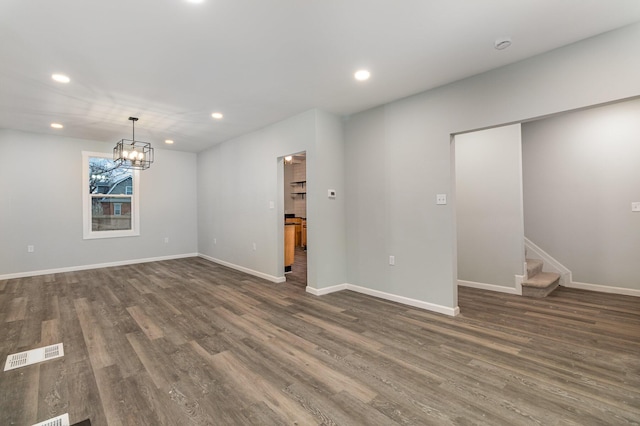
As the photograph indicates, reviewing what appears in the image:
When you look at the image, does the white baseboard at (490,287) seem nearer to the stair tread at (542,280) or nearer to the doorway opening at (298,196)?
the stair tread at (542,280)

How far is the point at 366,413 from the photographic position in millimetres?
1742

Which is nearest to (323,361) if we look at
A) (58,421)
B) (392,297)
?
(58,421)

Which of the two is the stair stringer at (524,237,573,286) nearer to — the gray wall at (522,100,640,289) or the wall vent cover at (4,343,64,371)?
the gray wall at (522,100,640,289)

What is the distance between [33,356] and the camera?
2.46m

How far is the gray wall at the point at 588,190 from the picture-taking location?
4.03m

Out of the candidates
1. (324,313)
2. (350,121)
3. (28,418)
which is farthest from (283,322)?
(350,121)

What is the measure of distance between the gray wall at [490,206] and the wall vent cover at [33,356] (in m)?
4.84

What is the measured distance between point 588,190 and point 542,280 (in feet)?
4.94

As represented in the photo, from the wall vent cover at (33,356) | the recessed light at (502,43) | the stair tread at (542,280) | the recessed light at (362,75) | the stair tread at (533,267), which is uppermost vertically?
the recessed light at (362,75)

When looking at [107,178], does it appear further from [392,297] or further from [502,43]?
[502,43]

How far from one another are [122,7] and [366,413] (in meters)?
3.06

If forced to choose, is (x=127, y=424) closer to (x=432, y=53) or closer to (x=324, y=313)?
(x=324, y=313)

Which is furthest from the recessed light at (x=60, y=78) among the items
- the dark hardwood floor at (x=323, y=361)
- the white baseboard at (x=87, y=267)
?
the white baseboard at (x=87, y=267)

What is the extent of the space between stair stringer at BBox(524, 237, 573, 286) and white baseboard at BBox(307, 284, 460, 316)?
2.40 m
